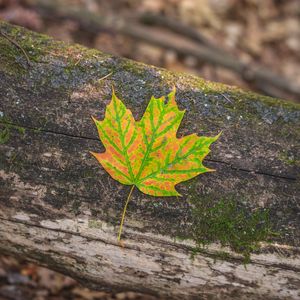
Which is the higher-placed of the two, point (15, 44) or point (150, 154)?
point (15, 44)

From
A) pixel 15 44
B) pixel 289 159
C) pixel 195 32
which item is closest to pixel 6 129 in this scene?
pixel 15 44

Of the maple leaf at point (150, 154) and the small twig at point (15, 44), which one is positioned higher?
the small twig at point (15, 44)

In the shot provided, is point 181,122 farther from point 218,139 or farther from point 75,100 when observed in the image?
point 75,100

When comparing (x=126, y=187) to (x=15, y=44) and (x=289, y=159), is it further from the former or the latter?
(x=15, y=44)

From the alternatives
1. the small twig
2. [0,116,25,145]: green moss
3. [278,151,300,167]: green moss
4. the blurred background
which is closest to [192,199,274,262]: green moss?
[278,151,300,167]: green moss

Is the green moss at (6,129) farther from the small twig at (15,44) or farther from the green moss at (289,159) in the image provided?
the green moss at (289,159)

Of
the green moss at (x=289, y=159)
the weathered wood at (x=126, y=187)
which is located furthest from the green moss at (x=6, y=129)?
Answer: the green moss at (x=289, y=159)
